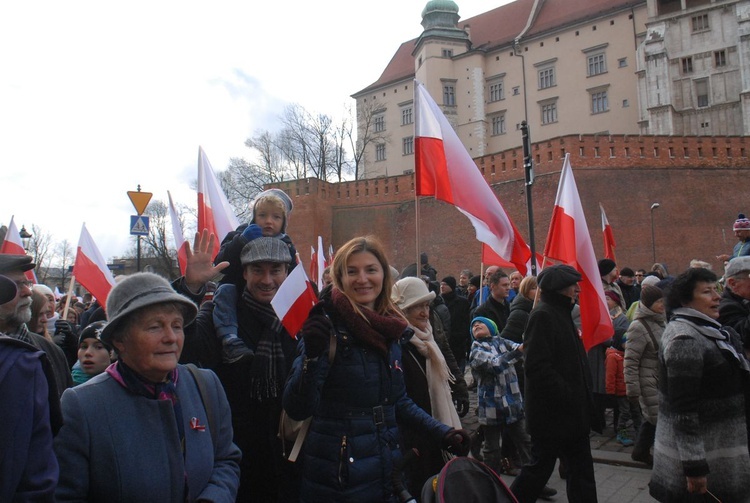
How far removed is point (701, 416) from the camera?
142 inches

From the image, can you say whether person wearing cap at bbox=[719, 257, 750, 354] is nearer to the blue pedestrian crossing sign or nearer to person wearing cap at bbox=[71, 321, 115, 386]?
person wearing cap at bbox=[71, 321, 115, 386]

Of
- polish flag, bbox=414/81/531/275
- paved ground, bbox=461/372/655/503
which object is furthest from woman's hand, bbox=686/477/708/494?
polish flag, bbox=414/81/531/275

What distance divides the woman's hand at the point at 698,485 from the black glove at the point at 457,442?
1.49 m

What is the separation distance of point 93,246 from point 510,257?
18.3 feet

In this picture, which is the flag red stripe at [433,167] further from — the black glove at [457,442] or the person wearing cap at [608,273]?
the black glove at [457,442]

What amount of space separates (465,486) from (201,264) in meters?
1.71

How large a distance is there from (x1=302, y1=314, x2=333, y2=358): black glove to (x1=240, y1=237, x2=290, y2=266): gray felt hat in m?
0.76

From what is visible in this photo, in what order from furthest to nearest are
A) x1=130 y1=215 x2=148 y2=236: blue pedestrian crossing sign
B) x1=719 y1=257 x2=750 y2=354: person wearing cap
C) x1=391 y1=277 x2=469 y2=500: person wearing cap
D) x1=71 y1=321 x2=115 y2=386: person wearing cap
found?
x1=130 y1=215 x2=148 y2=236: blue pedestrian crossing sign
x1=719 y1=257 x2=750 y2=354: person wearing cap
x1=71 y1=321 x2=115 y2=386: person wearing cap
x1=391 y1=277 x2=469 y2=500: person wearing cap

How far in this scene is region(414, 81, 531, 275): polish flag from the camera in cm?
591

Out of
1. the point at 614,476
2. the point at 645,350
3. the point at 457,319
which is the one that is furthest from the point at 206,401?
the point at 457,319

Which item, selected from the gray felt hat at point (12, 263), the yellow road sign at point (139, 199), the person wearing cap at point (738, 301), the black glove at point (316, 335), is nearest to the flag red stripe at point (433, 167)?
the person wearing cap at point (738, 301)

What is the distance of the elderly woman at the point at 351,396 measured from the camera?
272cm

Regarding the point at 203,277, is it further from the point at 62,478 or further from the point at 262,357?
the point at 62,478

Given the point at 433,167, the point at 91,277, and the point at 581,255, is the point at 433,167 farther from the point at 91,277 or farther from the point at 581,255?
the point at 91,277
